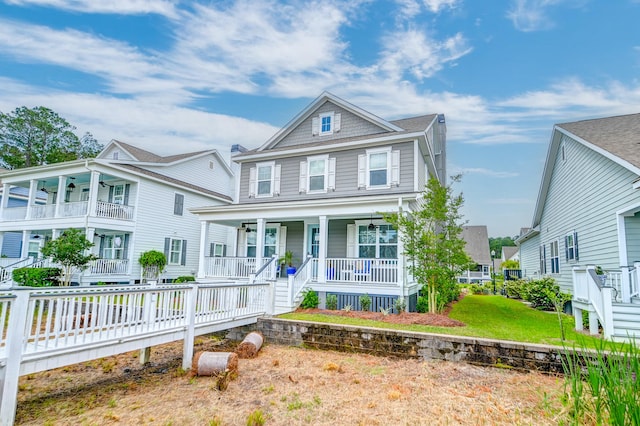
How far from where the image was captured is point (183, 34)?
44.9ft

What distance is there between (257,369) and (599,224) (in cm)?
1028

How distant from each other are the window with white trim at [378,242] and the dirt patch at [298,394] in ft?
19.4

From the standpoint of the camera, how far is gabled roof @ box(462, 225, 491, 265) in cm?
3843

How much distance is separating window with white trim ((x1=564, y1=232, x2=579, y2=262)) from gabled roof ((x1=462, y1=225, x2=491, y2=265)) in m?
25.8

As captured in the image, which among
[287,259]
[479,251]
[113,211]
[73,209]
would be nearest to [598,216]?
[287,259]

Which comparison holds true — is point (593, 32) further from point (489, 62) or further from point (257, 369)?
point (257, 369)

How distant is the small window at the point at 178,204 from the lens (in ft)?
67.0

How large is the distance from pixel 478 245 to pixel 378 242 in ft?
104

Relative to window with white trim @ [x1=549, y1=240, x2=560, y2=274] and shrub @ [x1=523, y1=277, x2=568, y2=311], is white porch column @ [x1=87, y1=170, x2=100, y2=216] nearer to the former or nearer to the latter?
shrub @ [x1=523, y1=277, x2=568, y2=311]

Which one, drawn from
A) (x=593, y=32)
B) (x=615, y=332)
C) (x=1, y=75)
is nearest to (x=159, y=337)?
(x=615, y=332)

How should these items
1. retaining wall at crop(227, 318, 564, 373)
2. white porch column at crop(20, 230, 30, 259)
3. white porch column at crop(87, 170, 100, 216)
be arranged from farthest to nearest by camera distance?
white porch column at crop(20, 230, 30, 259), white porch column at crop(87, 170, 100, 216), retaining wall at crop(227, 318, 564, 373)

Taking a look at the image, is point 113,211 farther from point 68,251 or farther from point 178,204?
point 68,251

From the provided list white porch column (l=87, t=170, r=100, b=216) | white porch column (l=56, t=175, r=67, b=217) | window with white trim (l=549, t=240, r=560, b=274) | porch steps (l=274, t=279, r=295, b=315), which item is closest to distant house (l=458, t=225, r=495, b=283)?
window with white trim (l=549, t=240, r=560, b=274)

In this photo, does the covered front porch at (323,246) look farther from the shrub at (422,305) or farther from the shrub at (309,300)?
the shrub at (422,305)
